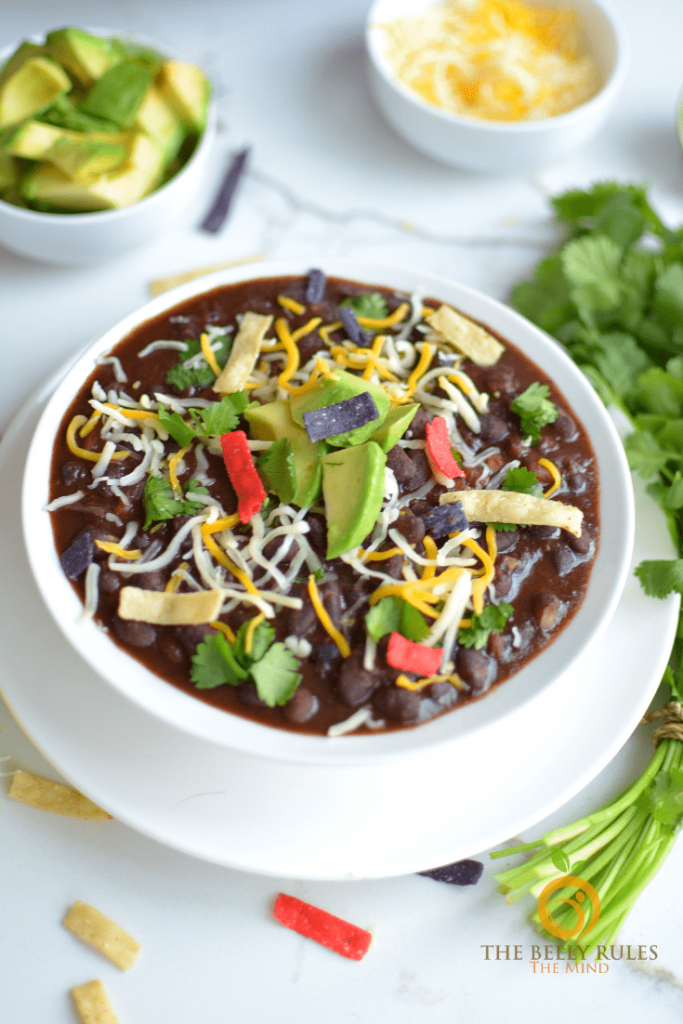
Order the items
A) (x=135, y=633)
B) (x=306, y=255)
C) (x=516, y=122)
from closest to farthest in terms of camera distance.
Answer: (x=135, y=633)
(x=306, y=255)
(x=516, y=122)

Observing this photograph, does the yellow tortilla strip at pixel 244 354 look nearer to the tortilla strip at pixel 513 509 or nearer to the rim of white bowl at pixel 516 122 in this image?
the tortilla strip at pixel 513 509

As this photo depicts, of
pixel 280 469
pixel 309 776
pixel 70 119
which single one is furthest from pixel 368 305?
pixel 309 776

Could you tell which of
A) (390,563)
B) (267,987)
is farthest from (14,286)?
(267,987)

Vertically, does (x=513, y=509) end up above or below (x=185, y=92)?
below

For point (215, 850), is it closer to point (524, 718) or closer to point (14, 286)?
point (524, 718)

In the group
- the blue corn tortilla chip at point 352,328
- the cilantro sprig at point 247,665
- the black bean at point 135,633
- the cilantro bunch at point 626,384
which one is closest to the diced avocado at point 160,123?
the blue corn tortilla chip at point 352,328

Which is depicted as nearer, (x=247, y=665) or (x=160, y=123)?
(x=247, y=665)

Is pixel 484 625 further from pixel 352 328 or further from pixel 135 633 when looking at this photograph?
pixel 352 328
